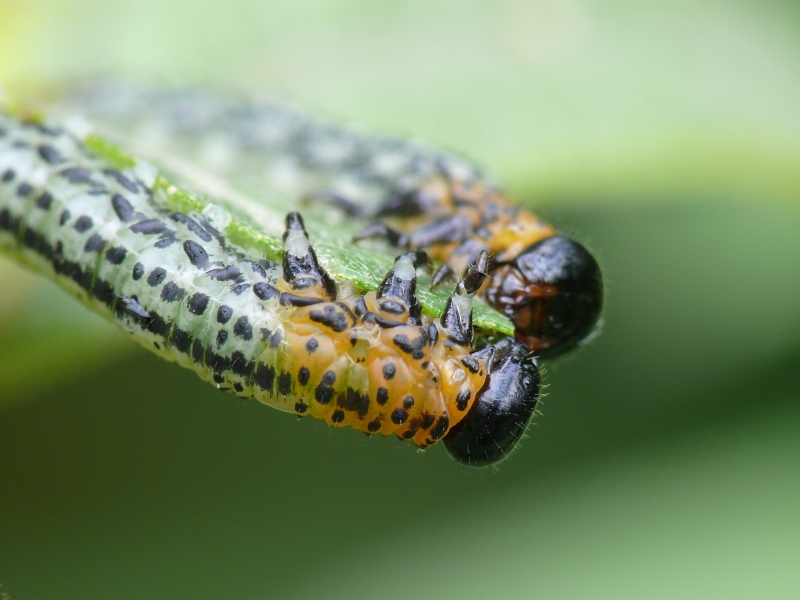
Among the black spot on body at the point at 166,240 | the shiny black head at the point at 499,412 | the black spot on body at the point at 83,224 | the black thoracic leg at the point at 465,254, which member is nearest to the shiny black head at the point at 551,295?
the black thoracic leg at the point at 465,254

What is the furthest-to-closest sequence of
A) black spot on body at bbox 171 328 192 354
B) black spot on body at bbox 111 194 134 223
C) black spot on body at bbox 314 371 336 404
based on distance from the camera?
black spot on body at bbox 111 194 134 223 → black spot on body at bbox 171 328 192 354 → black spot on body at bbox 314 371 336 404

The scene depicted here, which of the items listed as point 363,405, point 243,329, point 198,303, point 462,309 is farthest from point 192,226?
point 462,309

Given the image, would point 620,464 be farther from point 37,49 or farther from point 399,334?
point 37,49

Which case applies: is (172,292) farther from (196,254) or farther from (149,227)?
(149,227)

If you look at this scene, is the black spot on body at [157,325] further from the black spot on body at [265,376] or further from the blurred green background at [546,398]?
the blurred green background at [546,398]

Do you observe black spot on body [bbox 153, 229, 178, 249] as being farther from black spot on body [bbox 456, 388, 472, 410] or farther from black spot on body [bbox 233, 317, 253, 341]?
black spot on body [bbox 456, 388, 472, 410]

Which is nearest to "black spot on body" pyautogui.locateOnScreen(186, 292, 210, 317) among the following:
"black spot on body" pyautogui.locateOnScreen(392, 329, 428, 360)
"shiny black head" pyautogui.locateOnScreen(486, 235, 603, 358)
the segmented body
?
the segmented body
